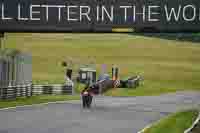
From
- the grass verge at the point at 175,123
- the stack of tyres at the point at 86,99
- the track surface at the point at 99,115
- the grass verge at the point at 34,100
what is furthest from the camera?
the grass verge at the point at 34,100

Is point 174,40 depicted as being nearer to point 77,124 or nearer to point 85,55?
point 85,55

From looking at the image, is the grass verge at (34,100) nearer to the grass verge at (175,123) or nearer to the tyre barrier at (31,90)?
the tyre barrier at (31,90)

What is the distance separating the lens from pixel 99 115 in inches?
1134

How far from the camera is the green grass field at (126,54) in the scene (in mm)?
32344

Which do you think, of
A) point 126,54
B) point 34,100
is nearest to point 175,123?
point 126,54

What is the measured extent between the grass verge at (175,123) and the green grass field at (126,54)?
13.1ft

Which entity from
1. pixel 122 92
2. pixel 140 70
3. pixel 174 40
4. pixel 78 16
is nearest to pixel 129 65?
pixel 140 70

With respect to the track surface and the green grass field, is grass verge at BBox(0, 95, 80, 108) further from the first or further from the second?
the green grass field

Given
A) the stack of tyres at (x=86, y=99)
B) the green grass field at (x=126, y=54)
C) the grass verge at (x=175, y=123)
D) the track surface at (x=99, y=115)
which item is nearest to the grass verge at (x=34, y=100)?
the track surface at (x=99, y=115)

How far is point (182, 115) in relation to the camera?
28344mm

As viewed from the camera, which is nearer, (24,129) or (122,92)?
(24,129)

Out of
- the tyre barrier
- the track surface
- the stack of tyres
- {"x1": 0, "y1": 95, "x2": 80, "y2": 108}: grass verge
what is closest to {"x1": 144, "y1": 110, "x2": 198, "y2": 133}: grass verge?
the track surface

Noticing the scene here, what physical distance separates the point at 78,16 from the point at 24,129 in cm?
704

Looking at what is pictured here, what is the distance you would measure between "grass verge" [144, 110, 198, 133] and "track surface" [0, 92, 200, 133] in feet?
2.09
